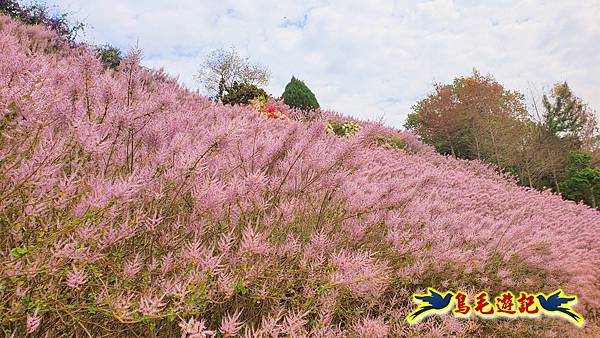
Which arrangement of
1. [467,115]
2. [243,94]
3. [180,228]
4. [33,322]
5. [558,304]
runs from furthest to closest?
[467,115], [243,94], [558,304], [180,228], [33,322]

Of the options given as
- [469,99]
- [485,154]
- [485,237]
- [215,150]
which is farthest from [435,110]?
[215,150]

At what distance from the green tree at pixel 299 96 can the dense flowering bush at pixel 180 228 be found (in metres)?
12.3

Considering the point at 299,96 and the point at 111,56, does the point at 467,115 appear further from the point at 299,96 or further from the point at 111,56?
the point at 111,56

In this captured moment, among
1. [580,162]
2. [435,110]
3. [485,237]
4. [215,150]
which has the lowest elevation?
[485,237]

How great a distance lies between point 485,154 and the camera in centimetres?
2786

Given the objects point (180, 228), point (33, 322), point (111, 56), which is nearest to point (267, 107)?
point (111, 56)

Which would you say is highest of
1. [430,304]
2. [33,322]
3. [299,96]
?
[299,96]

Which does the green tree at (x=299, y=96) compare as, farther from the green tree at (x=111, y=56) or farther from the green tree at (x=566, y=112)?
the green tree at (x=566, y=112)

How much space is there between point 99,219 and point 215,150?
80 centimetres

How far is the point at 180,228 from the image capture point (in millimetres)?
2277

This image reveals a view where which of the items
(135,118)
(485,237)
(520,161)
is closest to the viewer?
(135,118)

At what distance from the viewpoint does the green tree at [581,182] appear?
23.6m

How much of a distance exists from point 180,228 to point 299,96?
47.7 feet

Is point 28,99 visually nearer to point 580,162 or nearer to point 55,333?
point 55,333
